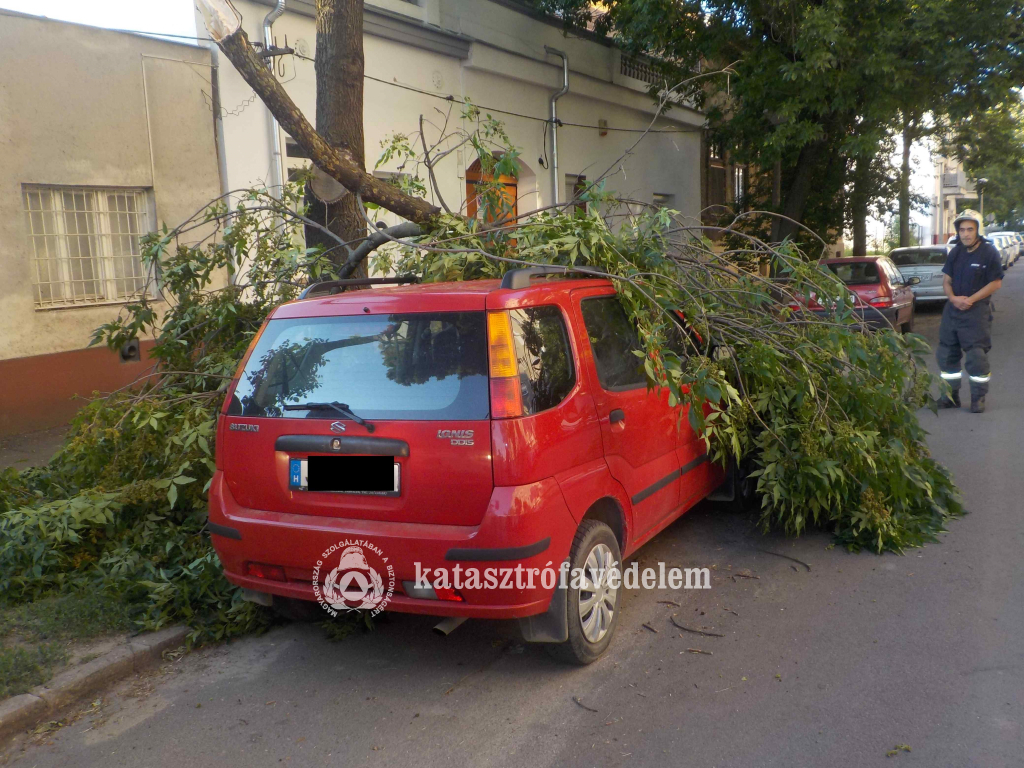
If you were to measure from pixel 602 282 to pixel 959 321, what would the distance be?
19.2ft

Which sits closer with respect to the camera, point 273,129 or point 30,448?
point 30,448

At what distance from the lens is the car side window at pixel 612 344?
13.9 ft

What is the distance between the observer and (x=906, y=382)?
19.7 feet

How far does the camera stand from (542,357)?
3793 mm

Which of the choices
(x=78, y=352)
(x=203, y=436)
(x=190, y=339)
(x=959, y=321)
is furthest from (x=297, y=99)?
(x=959, y=321)

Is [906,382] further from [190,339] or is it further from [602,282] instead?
[190,339]

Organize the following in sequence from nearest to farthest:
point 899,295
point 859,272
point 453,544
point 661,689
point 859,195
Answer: point 453,544
point 661,689
point 859,272
point 899,295
point 859,195

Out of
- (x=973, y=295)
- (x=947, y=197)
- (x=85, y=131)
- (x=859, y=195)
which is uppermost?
(x=947, y=197)

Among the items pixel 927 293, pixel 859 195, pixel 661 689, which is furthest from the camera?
pixel 927 293

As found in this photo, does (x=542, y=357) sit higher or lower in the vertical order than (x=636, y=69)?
lower

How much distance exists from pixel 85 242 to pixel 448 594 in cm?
746

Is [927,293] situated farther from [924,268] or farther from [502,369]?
[502,369]

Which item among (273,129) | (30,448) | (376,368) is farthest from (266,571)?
(273,129)

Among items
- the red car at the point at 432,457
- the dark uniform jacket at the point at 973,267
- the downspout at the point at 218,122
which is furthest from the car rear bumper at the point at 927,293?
the red car at the point at 432,457
